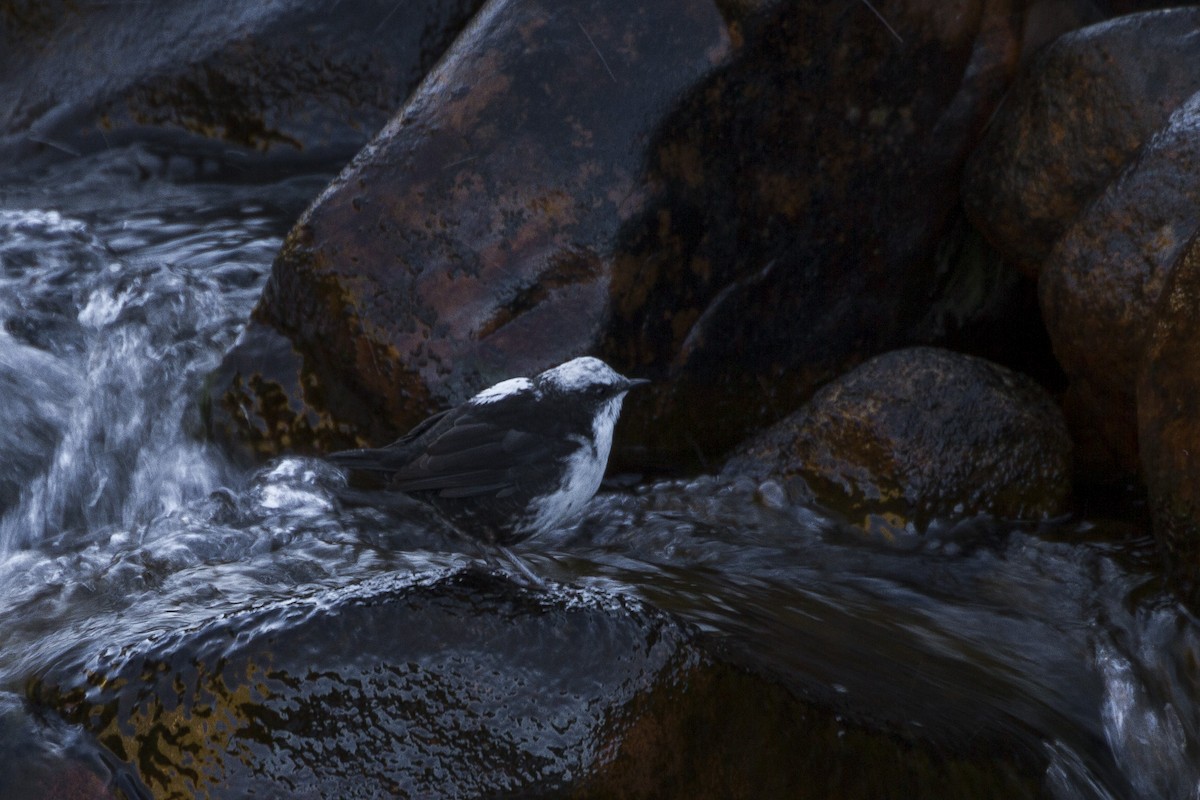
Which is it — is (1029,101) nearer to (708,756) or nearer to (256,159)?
(708,756)

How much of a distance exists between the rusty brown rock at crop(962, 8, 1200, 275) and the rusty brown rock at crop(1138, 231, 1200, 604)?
118cm

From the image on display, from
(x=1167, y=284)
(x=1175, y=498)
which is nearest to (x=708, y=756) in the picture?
(x=1175, y=498)

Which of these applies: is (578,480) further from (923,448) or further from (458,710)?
(923,448)

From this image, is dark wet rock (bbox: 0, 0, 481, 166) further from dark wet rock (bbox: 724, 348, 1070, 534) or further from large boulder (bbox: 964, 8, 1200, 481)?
dark wet rock (bbox: 724, 348, 1070, 534)

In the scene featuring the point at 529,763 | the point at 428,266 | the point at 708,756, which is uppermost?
the point at 428,266

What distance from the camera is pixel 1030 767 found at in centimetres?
354

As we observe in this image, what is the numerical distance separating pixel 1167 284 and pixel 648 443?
212cm

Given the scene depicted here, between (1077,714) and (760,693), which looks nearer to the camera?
(760,693)

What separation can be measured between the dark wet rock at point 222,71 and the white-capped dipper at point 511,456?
4.16m

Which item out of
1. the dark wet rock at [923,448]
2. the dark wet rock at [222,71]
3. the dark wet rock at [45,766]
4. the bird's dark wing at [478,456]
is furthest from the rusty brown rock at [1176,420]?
the dark wet rock at [222,71]

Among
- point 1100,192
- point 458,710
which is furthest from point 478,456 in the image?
point 1100,192

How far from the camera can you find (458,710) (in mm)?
3098

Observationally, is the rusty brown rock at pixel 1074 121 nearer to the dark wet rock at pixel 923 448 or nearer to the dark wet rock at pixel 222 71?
the dark wet rock at pixel 923 448

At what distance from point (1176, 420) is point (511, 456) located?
7.25ft
